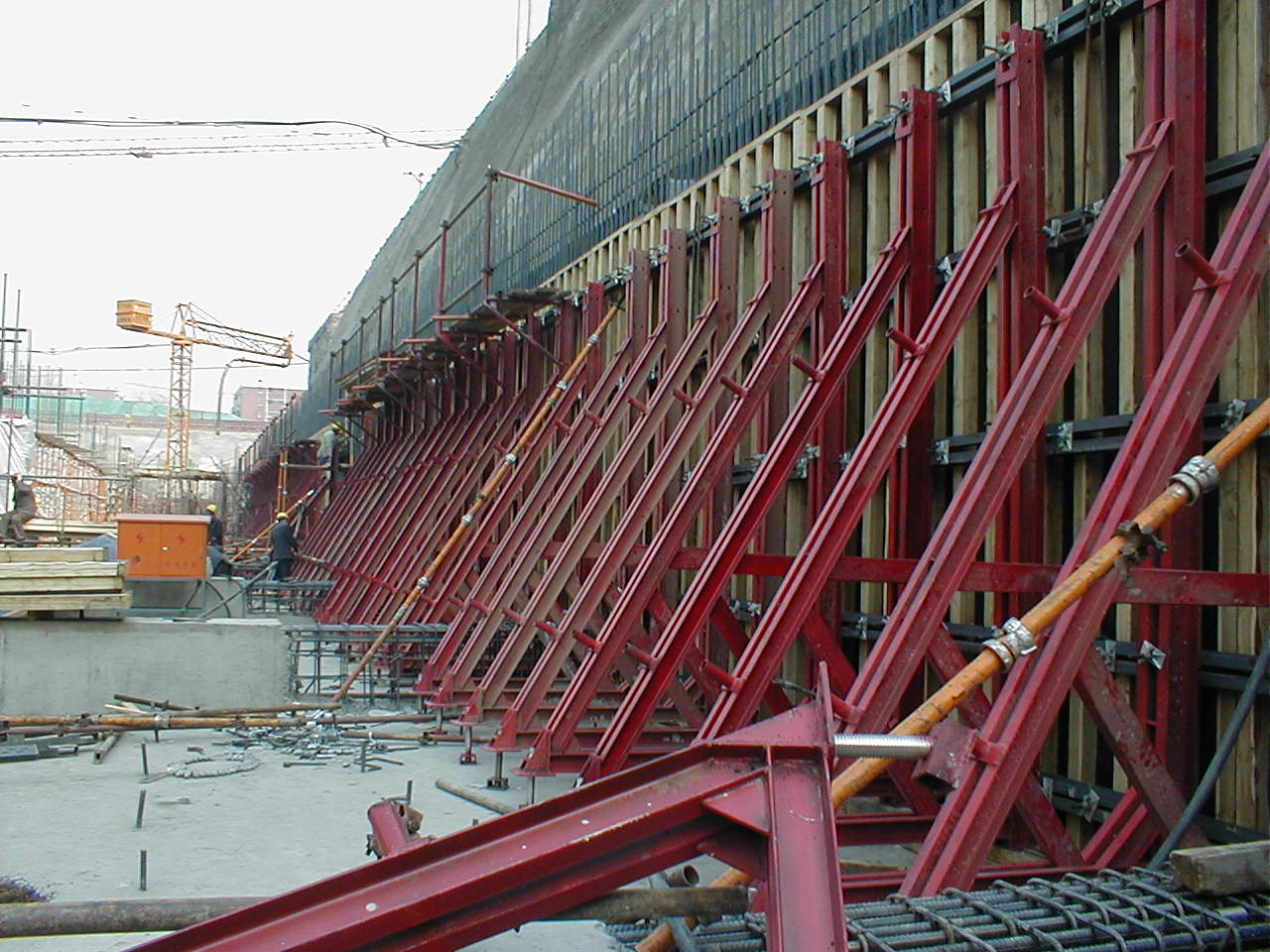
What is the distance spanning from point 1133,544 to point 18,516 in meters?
20.9

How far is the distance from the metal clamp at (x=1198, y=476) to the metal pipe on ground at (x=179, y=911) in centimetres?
243

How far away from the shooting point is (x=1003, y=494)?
5.37m

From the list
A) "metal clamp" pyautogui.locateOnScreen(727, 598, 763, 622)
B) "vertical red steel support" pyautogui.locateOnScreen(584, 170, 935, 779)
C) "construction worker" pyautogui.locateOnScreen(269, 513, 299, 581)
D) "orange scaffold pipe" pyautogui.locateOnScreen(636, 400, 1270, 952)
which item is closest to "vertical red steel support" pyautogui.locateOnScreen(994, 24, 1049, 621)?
"vertical red steel support" pyautogui.locateOnScreen(584, 170, 935, 779)

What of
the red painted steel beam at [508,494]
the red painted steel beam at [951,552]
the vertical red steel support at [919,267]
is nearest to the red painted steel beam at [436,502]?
the red painted steel beam at [508,494]

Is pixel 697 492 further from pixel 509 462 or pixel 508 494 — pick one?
pixel 509 462

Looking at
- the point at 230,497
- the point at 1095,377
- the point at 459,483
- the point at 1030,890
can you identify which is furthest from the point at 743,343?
the point at 230,497

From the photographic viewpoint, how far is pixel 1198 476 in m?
4.50

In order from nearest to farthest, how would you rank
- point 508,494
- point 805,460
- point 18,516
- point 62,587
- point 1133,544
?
1. point 1133,544
2. point 805,460
3. point 62,587
4. point 508,494
5. point 18,516

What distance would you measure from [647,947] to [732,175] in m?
8.21

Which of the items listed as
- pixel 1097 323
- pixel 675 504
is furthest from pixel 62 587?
pixel 1097 323

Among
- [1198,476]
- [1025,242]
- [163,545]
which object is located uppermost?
[1025,242]

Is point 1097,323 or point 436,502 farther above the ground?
point 1097,323

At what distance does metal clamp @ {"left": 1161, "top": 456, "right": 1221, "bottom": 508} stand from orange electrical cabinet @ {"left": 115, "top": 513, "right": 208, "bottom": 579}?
12368mm

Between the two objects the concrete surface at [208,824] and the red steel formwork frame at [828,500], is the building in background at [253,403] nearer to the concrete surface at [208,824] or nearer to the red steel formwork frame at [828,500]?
the concrete surface at [208,824]
